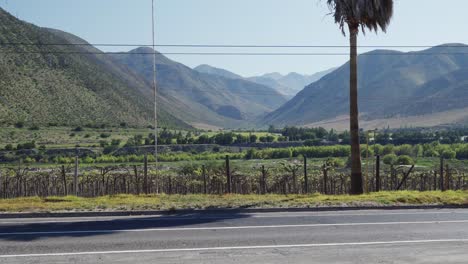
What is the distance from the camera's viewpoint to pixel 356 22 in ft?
66.0

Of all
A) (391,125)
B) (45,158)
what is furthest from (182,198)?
(391,125)

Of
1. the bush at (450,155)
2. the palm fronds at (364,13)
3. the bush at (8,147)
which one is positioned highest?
the palm fronds at (364,13)

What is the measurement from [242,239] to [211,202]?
197 inches

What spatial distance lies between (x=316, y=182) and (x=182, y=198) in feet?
82.8

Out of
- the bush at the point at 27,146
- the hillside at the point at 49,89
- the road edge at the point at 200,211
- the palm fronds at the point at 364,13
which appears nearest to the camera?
the road edge at the point at 200,211

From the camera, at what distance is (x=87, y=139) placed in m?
69.7

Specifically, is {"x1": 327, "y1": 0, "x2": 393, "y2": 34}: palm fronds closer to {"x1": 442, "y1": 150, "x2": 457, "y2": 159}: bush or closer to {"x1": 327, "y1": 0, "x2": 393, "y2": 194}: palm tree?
{"x1": 327, "y1": 0, "x2": 393, "y2": 194}: palm tree

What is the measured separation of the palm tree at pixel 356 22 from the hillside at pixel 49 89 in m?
45.9

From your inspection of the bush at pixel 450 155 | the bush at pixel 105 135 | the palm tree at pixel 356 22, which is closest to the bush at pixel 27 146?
the bush at pixel 105 135

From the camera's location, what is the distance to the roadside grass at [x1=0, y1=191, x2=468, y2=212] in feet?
52.6

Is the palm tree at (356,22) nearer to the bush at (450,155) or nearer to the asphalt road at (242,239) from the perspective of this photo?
the asphalt road at (242,239)

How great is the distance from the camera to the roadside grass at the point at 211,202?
16047 millimetres

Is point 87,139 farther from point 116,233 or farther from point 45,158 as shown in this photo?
point 116,233

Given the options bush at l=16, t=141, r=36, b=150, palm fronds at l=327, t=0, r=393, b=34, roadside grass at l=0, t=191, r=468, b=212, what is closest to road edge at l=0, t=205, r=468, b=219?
roadside grass at l=0, t=191, r=468, b=212
